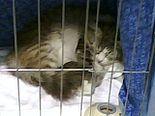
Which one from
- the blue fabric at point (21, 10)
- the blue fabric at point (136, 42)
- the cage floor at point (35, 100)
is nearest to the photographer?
the blue fabric at point (136, 42)

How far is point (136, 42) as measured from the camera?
98 centimetres

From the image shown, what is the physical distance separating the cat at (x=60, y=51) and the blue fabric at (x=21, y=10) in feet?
0.26

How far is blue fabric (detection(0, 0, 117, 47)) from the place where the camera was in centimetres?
143

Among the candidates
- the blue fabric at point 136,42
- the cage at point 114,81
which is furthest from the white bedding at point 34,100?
the blue fabric at point 136,42

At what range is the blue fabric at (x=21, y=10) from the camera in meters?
1.43

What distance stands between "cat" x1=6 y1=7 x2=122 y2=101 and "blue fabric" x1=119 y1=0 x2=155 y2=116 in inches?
6.0

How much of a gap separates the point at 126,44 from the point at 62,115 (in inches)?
12.7

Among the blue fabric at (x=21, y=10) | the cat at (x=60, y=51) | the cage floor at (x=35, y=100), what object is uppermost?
the blue fabric at (x=21, y=10)

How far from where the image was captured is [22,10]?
1.46m

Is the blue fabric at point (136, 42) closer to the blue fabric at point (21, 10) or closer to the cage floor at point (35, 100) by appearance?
the cage floor at point (35, 100)

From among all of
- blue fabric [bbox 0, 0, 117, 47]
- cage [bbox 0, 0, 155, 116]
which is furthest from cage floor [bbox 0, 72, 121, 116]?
blue fabric [bbox 0, 0, 117, 47]

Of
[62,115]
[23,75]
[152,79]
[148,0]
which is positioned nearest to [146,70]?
[152,79]

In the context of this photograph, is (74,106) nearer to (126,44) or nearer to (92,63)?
(92,63)

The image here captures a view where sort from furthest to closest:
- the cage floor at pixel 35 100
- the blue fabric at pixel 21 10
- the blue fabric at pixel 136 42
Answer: the blue fabric at pixel 21 10
the cage floor at pixel 35 100
the blue fabric at pixel 136 42
